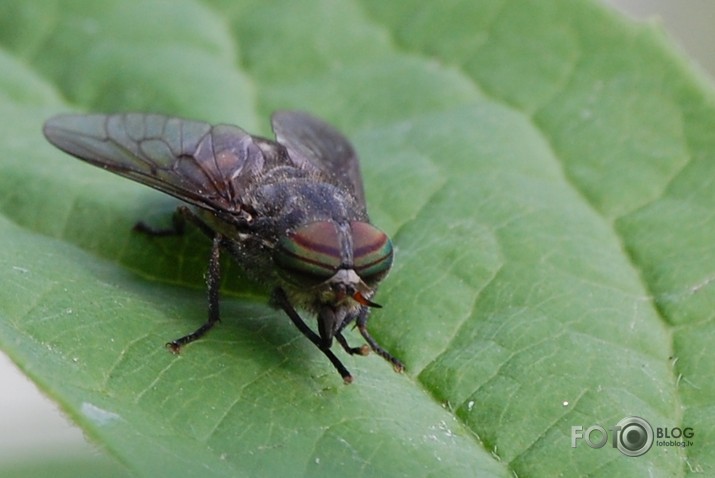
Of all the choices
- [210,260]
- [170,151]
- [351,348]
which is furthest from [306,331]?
[170,151]

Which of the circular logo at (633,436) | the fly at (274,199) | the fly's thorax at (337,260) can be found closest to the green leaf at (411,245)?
the circular logo at (633,436)

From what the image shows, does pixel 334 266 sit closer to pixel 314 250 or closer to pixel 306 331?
pixel 314 250

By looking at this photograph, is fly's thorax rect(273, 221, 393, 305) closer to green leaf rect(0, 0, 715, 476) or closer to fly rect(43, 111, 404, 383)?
fly rect(43, 111, 404, 383)

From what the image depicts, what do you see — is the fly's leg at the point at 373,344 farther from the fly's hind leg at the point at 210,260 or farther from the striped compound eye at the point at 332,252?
the fly's hind leg at the point at 210,260

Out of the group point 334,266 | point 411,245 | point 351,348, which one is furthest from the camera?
point 411,245

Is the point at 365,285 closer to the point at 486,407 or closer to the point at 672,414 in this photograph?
the point at 486,407

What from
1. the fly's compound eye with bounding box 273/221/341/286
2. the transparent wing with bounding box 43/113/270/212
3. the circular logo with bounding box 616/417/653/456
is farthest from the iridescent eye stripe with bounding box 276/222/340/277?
the circular logo with bounding box 616/417/653/456

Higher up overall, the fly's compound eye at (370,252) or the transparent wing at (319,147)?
the fly's compound eye at (370,252)

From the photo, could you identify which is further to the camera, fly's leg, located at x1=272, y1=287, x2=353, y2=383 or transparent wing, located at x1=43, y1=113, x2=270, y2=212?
transparent wing, located at x1=43, y1=113, x2=270, y2=212
